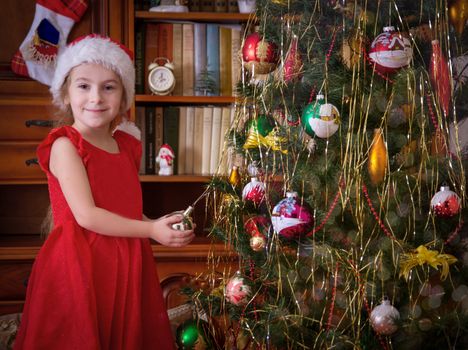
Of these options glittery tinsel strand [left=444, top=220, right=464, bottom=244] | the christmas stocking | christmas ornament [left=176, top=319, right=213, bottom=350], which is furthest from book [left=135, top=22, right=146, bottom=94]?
glittery tinsel strand [left=444, top=220, right=464, bottom=244]

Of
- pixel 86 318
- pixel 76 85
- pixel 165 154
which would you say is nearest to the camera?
pixel 86 318

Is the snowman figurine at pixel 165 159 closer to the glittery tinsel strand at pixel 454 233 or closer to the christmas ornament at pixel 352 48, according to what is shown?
the christmas ornament at pixel 352 48

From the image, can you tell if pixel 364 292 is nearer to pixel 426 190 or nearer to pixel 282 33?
pixel 426 190

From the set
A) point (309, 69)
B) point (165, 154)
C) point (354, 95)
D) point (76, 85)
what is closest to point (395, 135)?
point (354, 95)

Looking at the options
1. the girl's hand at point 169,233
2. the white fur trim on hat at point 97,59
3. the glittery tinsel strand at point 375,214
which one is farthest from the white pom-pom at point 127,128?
the glittery tinsel strand at point 375,214

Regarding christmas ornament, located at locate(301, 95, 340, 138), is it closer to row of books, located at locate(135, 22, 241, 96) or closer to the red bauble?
the red bauble

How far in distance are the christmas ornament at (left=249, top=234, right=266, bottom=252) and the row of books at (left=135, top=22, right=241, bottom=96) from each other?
36.6 inches

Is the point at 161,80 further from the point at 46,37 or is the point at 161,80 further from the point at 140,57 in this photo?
the point at 46,37

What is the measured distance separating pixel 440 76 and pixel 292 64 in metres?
0.31

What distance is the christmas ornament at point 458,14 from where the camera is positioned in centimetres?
147

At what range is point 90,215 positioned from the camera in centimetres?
139

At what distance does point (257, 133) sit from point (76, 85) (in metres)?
0.41

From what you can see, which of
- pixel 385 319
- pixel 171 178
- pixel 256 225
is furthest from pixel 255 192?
pixel 171 178

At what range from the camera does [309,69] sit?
57.1 inches
